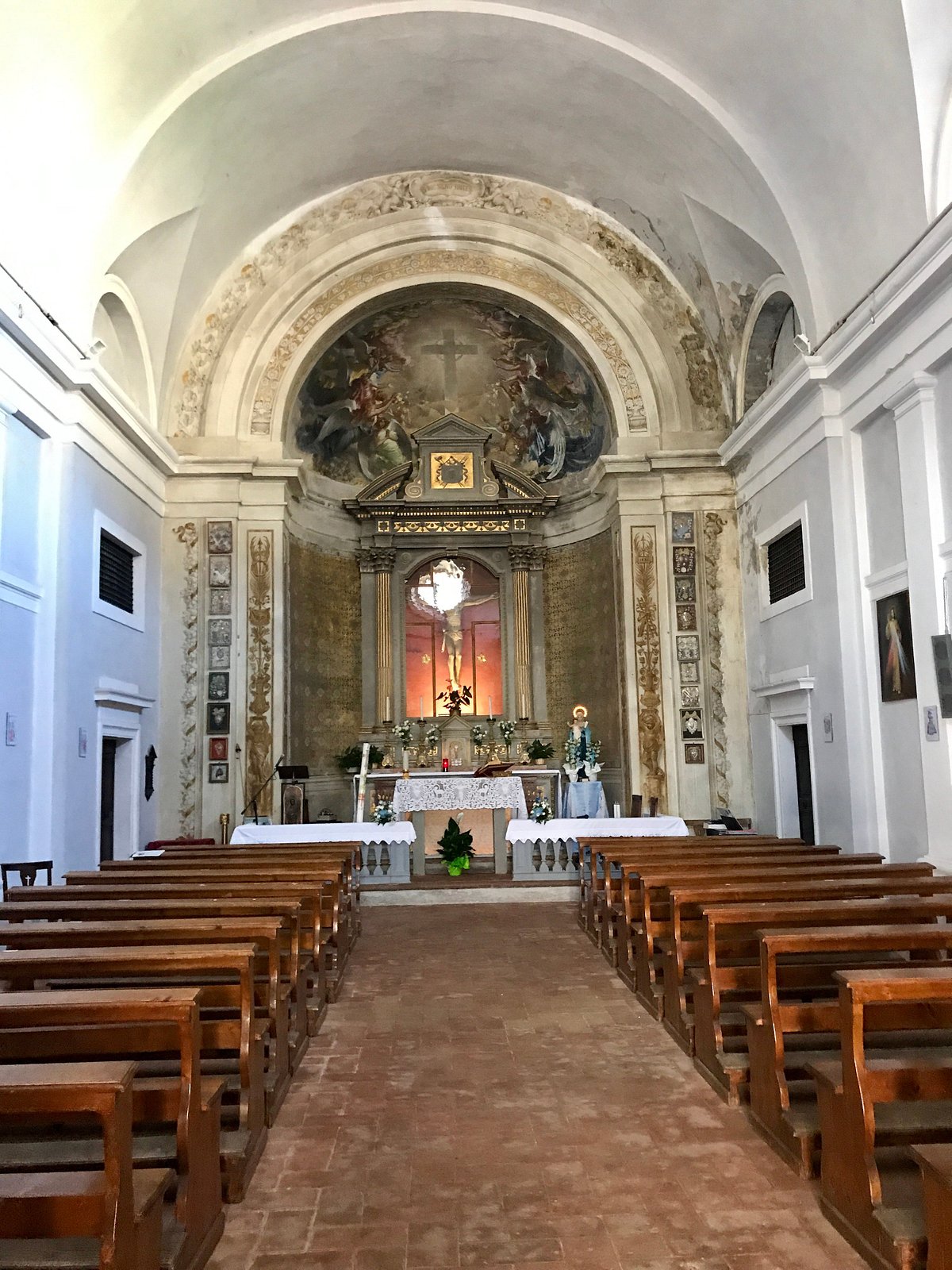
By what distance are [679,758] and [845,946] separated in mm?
10188

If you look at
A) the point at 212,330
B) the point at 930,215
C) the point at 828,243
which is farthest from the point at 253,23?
the point at 930,215

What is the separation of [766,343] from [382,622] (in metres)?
7.98

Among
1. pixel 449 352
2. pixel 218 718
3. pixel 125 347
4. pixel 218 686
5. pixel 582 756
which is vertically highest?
pixel 449 352

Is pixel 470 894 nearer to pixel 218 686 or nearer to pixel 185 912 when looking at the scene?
pixel 218 686

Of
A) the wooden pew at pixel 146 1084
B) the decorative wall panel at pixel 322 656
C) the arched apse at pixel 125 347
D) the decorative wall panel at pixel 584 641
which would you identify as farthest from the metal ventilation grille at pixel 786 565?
the wooden pew at pixel 146 1084

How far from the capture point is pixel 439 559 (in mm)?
17594

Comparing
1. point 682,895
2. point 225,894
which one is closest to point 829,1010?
point 682,895

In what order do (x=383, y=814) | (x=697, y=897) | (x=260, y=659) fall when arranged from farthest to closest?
1. (x=260, y=659)
2. (x=383, y=814)
3. (x=697, y=897)

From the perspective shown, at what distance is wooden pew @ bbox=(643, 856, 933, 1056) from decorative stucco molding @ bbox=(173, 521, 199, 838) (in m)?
8.89

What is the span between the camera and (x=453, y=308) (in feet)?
55.9

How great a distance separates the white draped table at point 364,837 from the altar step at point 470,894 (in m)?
0.39

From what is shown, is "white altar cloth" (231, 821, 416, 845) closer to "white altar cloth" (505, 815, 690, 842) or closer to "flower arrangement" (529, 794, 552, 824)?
"white altar cloth" (505, 815, 690, 842)

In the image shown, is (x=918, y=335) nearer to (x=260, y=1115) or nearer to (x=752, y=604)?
(x=752, y=604)

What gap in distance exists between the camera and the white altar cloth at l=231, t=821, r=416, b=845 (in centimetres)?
1082
